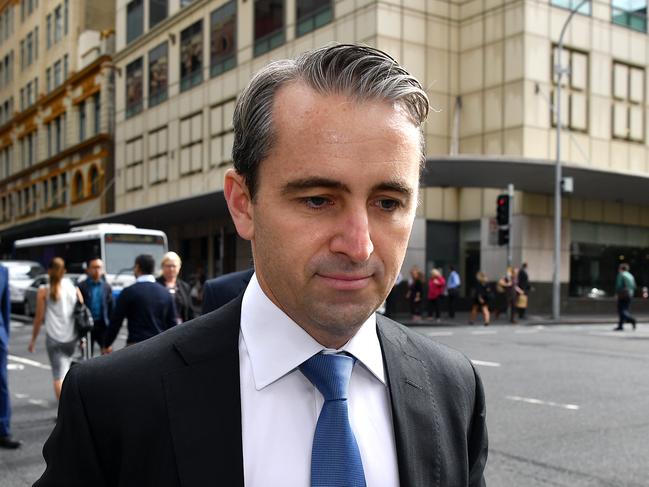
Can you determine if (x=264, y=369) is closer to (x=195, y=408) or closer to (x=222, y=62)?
(x=195, y=408)

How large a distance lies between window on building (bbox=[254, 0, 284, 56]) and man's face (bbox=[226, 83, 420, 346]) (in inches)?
1106

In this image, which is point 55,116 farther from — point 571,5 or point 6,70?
point 571,5

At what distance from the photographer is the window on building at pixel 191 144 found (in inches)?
1318

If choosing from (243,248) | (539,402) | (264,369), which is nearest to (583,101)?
(243,248)

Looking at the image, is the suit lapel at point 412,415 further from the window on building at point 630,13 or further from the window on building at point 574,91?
the window on building at point 630,13

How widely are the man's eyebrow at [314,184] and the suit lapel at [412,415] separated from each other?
42cm

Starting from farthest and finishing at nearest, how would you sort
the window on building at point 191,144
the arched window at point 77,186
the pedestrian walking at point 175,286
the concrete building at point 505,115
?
the arched window at point 77,186 → the window on building at point 191,144 → the concrete building at point 505,115 → the pedestrian walking at point 175,286

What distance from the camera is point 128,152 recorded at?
40500mm

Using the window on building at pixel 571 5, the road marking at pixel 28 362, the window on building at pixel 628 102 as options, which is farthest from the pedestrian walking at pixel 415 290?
the road marking at pixel 28 362

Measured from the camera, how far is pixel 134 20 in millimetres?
40688

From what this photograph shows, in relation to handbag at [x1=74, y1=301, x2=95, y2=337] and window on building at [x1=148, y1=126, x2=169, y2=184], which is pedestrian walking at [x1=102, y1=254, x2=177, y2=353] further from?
window on building at [x1=148, y1=126, x2=169, y2=184]

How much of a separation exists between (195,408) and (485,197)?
26263mm

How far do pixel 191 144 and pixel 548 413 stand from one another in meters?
28.7

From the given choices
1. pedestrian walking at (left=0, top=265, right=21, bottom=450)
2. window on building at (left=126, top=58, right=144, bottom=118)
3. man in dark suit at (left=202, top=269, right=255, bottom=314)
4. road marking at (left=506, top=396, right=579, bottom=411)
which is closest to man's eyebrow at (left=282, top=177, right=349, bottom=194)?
man in dark suit at (left=202, top=269, right=255, bottom=314)
